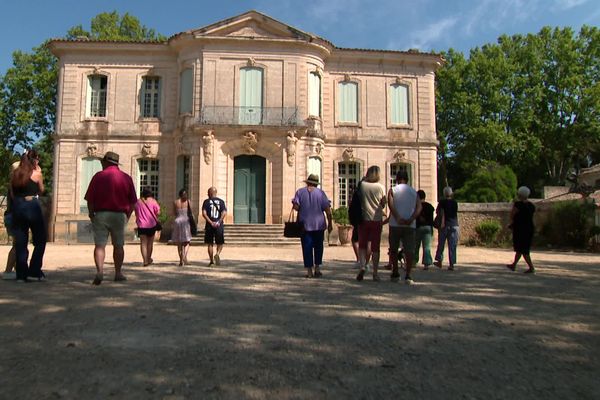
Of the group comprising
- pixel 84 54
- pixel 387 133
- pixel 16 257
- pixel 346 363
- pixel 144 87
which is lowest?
pixel 346 363

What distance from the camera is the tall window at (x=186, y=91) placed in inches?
821

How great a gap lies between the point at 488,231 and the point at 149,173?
14785mm

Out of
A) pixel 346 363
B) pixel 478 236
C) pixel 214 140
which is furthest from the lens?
pixel 478 236

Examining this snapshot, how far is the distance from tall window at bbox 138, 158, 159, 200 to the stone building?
5 cm

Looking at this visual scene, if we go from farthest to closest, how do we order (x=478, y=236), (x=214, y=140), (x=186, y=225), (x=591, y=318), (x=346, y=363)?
(x=478, y=236) → (x=214, y=140) → (x=186, y=225) → (x=591, y=318) → (x=346, y=363)

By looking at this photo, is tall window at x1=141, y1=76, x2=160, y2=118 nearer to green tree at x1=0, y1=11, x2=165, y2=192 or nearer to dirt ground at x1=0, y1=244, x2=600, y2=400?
green tree at x1=0, y1=11, x2=165, y2=192

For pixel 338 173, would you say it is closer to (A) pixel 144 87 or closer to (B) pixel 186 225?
(A) pixel 144 87

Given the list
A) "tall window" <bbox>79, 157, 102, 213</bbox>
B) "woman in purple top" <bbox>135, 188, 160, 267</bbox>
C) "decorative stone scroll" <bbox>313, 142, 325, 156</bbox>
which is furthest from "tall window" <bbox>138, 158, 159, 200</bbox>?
Result: "woman in purple top" <bbox>135, 188, 160, 267</bbox>

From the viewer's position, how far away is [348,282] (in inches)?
284

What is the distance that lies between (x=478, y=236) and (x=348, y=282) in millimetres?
15943

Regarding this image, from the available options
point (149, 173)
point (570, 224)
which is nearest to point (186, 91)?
point (149, 173)

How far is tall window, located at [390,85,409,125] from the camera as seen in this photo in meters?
22.6

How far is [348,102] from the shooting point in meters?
22.4

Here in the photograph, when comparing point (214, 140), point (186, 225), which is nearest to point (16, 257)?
point (186, 225)
